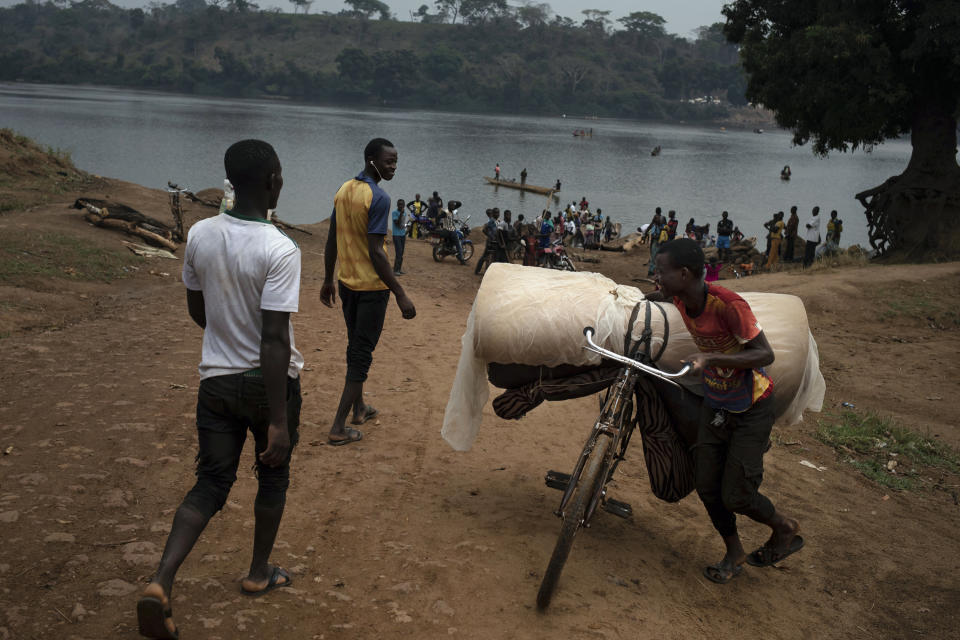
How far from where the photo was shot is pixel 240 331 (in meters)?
2.90

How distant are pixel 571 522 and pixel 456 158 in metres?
56.5

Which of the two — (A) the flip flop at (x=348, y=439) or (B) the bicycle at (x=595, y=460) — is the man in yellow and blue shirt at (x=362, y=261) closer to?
(A) the flip flop at (x=348, y=439)

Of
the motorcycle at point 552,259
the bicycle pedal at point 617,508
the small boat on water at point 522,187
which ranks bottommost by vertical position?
the small boat on water at point 522,187

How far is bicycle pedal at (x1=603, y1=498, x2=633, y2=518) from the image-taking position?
4230 millimetres

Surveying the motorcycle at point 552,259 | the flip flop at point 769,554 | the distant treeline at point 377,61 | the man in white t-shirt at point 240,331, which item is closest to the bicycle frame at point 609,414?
the flip flop at point 769,554

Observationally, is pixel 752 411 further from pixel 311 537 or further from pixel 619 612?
pixel 311 537

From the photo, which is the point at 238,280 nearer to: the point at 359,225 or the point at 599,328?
the point at 599,328

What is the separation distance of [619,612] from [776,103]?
58.8 feet

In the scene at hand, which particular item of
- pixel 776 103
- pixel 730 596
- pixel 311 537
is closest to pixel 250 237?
pixel 311 537

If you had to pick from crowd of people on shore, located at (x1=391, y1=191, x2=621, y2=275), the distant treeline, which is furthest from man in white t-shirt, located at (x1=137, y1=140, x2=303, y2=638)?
the distant treeline

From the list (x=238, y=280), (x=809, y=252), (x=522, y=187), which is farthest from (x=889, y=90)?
(x=522, y=187)

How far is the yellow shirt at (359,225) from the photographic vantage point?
4910 millimetres

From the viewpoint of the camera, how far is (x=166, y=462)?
4625mm

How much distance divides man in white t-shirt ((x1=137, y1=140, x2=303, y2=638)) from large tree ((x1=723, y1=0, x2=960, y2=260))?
16820mm
